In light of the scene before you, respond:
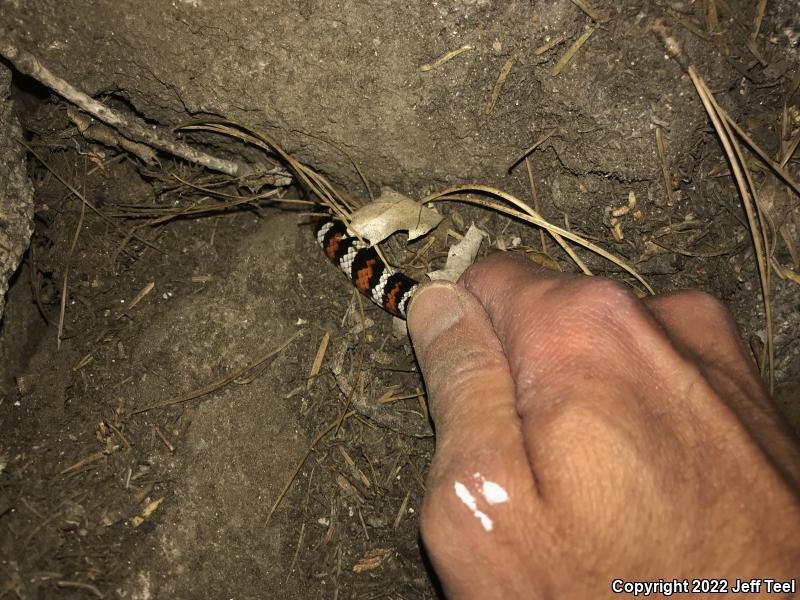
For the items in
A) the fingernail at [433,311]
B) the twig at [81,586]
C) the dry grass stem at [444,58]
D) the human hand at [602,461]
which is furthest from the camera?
the dry grass stem at [444,58]

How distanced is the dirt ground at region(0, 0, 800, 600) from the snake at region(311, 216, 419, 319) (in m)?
0.10

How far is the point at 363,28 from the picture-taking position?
2.59 meters

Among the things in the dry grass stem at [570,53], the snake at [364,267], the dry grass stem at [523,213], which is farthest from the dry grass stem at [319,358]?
the dry grass stem at [570,53]

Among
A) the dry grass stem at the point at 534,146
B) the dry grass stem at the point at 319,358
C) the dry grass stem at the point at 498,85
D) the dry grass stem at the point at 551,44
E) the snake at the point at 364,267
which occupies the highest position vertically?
the dry grass stem at the point at 551,44

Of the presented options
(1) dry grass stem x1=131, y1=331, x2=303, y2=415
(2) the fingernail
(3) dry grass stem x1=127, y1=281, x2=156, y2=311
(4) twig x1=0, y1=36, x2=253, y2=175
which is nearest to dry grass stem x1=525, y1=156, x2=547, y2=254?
(2) the fingernail

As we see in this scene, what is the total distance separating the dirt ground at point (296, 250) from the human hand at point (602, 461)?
3.21 ft

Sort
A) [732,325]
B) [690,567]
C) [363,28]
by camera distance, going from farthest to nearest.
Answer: [363,28] < [732,325] < [690,567]

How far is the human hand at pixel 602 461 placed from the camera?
153cm

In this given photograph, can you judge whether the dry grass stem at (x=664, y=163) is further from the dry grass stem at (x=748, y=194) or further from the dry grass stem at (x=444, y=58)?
the dry grass stem at (x=444, y=58)

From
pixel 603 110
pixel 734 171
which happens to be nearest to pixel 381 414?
pixel 603 110

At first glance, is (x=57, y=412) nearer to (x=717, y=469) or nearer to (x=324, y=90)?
(x=324, y=90)

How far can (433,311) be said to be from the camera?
7.20 ft

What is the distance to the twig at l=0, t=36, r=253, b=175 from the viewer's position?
255 cm

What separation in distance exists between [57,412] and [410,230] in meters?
1.81
